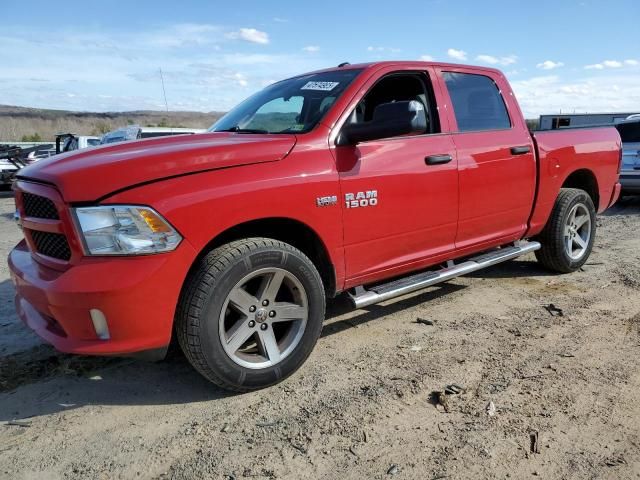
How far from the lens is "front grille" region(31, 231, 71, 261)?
2.62 m

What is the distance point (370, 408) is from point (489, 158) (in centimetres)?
234

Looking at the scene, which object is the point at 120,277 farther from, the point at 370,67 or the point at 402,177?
the point at 370,67

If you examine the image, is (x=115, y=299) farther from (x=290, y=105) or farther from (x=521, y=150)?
(x=521, y=150)

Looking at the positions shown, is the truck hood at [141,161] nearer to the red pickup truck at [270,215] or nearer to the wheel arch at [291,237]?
the red pickup truck at [270,215]

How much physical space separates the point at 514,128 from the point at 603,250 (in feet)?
8.95

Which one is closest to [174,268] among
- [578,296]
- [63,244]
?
[63,244]

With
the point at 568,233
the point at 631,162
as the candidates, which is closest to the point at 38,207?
the point at 568,233

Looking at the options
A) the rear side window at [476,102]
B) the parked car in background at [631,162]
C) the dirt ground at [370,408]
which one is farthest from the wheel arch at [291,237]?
the parked car in background at [631,162]

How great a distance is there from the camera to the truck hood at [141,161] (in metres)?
2.53

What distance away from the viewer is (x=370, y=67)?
3648mm

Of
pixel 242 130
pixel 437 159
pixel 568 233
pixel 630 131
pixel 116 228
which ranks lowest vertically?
pixel 568 233

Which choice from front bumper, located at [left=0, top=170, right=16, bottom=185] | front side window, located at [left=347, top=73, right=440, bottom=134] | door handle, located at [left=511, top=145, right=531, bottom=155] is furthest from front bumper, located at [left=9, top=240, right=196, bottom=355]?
front bumper, located at [left=0, top=170, right=16, bottom=185]

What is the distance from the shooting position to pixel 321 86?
3697mm

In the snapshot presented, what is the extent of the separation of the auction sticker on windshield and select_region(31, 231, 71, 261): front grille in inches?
78.7
